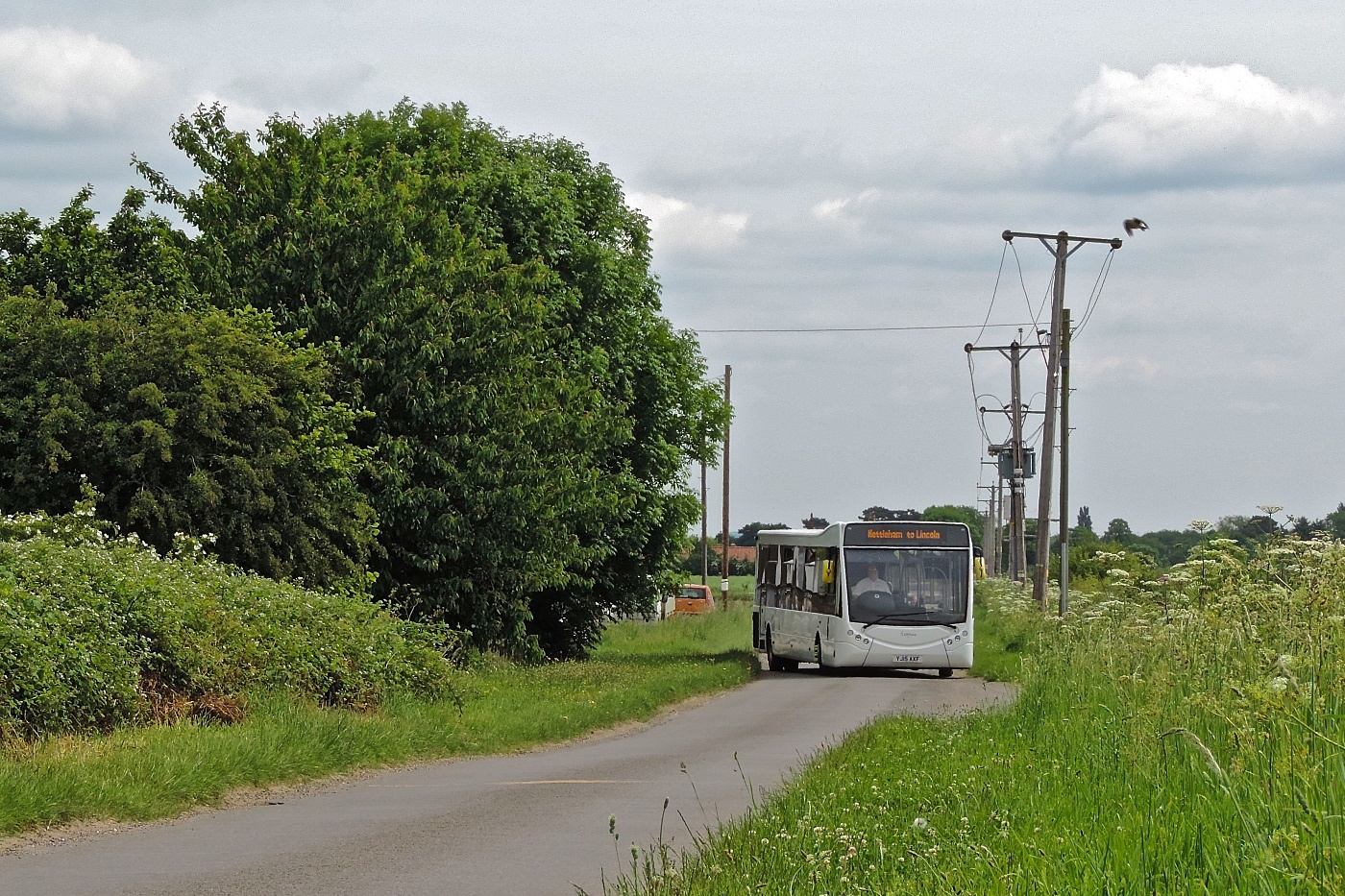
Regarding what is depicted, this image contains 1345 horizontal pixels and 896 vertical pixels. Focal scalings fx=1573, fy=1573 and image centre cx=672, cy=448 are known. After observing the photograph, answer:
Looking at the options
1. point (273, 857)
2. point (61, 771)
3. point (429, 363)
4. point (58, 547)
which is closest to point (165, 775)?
point (61, 771)

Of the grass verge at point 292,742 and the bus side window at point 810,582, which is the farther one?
the bus side window at point 810,582

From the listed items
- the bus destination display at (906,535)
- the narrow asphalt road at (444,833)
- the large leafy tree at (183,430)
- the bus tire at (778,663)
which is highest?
the large leafy tree at (183,430)

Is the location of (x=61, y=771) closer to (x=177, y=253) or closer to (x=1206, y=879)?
(x=1206, y=879)

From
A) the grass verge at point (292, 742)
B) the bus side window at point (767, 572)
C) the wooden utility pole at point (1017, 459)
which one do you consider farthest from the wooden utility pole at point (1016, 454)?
the grass verge at point (292, 742)

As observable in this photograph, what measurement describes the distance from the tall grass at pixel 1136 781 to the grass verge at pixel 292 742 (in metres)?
4.13

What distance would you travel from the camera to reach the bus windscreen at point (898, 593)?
30.9 m

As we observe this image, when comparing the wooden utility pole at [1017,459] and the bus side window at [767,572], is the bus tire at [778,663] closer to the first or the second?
the bus side window at [767,572]

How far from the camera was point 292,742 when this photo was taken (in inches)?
528

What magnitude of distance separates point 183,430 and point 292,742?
8.46 meters

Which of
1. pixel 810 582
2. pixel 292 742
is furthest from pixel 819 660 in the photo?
pixel 292 742

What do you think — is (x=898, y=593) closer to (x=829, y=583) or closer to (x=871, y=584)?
(x=871, y=584)

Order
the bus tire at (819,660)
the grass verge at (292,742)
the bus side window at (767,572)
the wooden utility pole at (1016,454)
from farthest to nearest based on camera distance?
the wooden utility pole at (1016,454) → the bus side window at (767,572) → the bus tire at (819,660) → the grass verge at (292,742)

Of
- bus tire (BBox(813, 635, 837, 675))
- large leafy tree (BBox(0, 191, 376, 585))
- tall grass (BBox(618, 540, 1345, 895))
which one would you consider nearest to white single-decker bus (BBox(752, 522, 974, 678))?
bus tire (BBox(813, 635, 837, 675))

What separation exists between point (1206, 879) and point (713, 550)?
425ft
